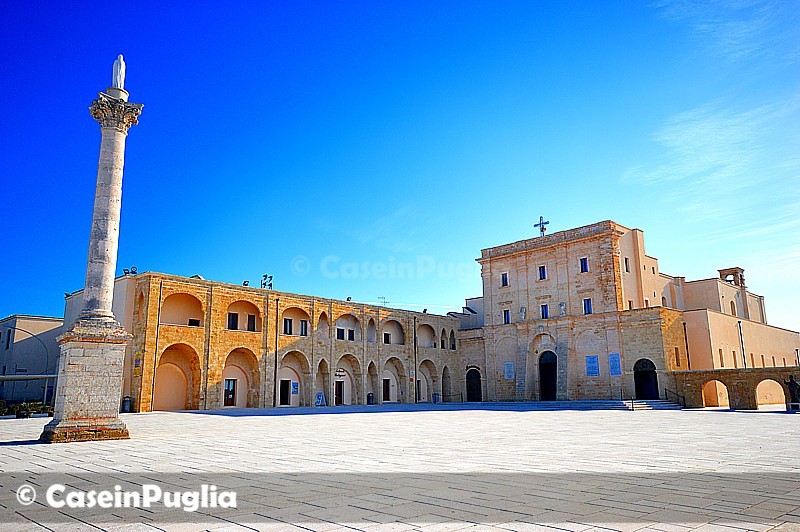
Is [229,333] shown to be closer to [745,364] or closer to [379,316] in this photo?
[379,316]

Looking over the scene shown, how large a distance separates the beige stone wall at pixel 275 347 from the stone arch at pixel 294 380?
3.1 inches

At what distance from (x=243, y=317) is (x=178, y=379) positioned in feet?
17.4

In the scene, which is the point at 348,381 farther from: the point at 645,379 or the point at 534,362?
the point at 645,379

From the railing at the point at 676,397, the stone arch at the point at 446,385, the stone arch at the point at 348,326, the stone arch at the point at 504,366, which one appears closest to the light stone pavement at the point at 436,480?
the railing at the point at 676,397

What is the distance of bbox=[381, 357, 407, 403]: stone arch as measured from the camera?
4422 cm

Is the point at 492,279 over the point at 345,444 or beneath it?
over

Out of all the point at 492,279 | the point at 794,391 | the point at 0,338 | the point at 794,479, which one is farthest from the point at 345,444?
the point at 0,338

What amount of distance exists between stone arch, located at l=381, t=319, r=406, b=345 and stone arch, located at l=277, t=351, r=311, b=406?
8.18m

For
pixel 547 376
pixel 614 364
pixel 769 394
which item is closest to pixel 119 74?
pixel 614 364

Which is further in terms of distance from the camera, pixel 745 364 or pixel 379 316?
pixel 379 316

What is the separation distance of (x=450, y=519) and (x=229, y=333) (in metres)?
31.2

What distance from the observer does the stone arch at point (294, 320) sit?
125ft

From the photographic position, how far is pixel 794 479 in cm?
709

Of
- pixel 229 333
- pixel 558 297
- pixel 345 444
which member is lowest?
pixel 345 444
